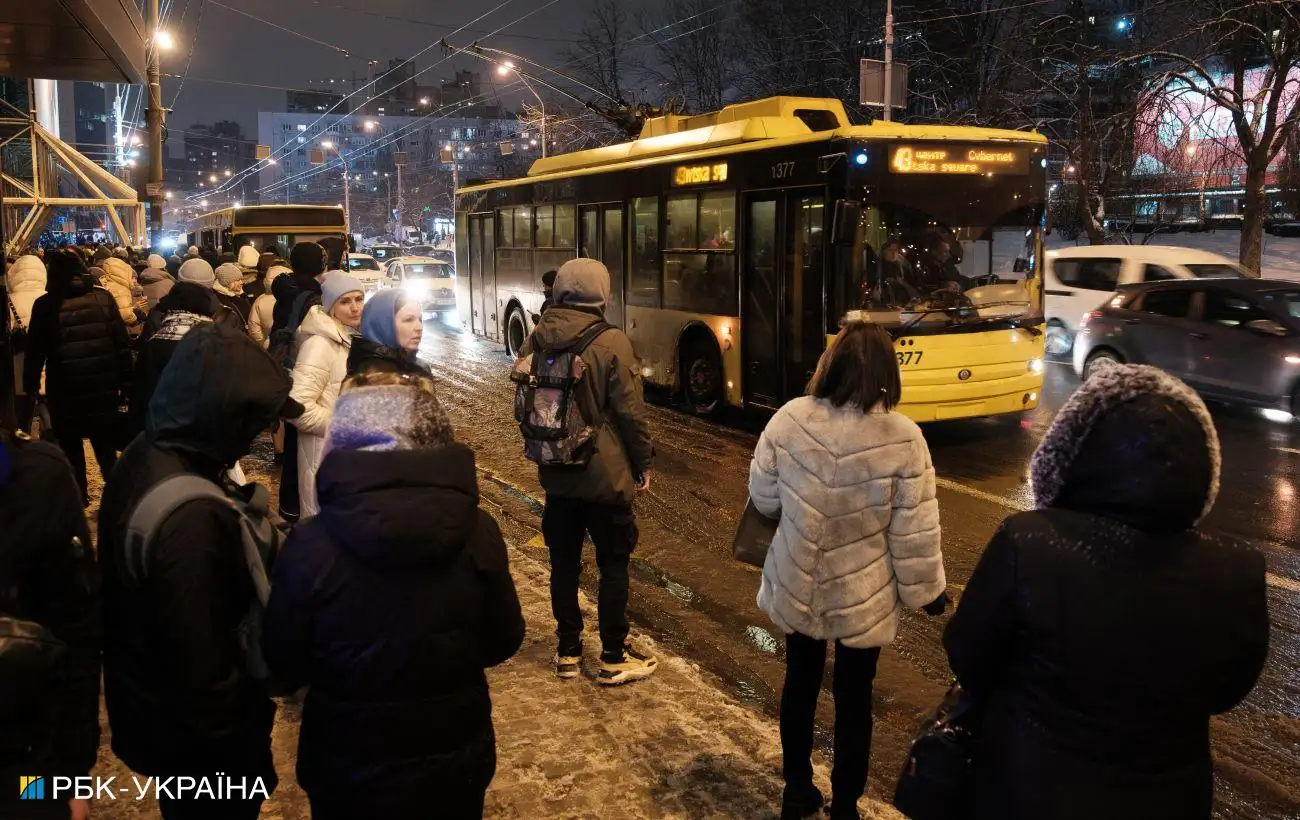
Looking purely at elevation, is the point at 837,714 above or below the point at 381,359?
below

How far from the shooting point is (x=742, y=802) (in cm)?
388

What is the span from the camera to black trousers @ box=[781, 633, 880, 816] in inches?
140

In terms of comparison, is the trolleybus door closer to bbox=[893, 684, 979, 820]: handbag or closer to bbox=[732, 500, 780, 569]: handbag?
bbox=[732, 500, 780, 569]: handbag

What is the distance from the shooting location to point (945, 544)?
24.6 feet

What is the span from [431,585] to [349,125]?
12579cm

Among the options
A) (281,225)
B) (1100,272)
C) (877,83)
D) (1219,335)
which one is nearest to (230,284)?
(1219,335)

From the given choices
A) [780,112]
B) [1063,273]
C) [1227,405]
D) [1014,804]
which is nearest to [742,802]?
[1014,804]

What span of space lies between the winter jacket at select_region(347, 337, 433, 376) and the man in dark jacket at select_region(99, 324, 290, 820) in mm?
1376

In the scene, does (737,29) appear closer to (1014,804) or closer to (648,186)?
(648,186)

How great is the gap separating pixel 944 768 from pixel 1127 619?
0.56 metres

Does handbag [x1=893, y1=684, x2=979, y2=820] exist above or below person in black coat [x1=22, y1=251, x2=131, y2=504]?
below

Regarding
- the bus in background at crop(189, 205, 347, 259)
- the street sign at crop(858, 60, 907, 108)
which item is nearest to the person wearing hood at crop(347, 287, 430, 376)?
the street sign at crop(858, 60, 907, 108)

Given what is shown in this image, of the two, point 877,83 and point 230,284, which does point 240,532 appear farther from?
point 877,83

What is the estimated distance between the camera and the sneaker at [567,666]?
16.5 feet
